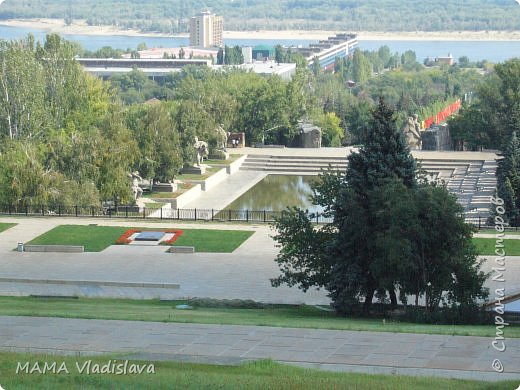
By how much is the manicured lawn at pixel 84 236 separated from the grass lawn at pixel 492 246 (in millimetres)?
9590

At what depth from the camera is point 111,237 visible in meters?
31.4

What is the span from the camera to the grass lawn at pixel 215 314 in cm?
1817

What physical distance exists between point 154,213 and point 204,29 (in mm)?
147621

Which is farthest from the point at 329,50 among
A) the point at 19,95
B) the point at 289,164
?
the point at 19,95

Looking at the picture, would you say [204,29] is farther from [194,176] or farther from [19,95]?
[19,95]

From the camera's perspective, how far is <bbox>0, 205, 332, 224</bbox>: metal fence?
34.9 m

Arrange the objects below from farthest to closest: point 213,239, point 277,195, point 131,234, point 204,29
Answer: point 204,29 < point 277,195 < point 131,234 < point 213,239

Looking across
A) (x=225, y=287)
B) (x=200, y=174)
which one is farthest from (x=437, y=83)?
(x=225, y=287)

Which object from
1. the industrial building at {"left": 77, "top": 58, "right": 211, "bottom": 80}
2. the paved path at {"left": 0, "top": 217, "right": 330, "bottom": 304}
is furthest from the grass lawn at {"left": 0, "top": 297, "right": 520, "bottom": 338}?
the industrial building at {"left": 77, "top": 58, "right": 211, "bottom": 80}

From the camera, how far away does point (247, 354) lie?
16.2 m

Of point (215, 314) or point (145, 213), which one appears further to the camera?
point (145, 213)

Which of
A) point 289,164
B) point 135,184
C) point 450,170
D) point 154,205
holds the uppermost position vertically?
point 135,184

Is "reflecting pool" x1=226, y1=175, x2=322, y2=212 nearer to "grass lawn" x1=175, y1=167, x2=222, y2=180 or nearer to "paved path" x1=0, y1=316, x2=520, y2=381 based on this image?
"grass lawn" x1=175, y1=167, x2=222, y2=180

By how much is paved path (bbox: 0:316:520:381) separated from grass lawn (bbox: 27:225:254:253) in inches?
459
